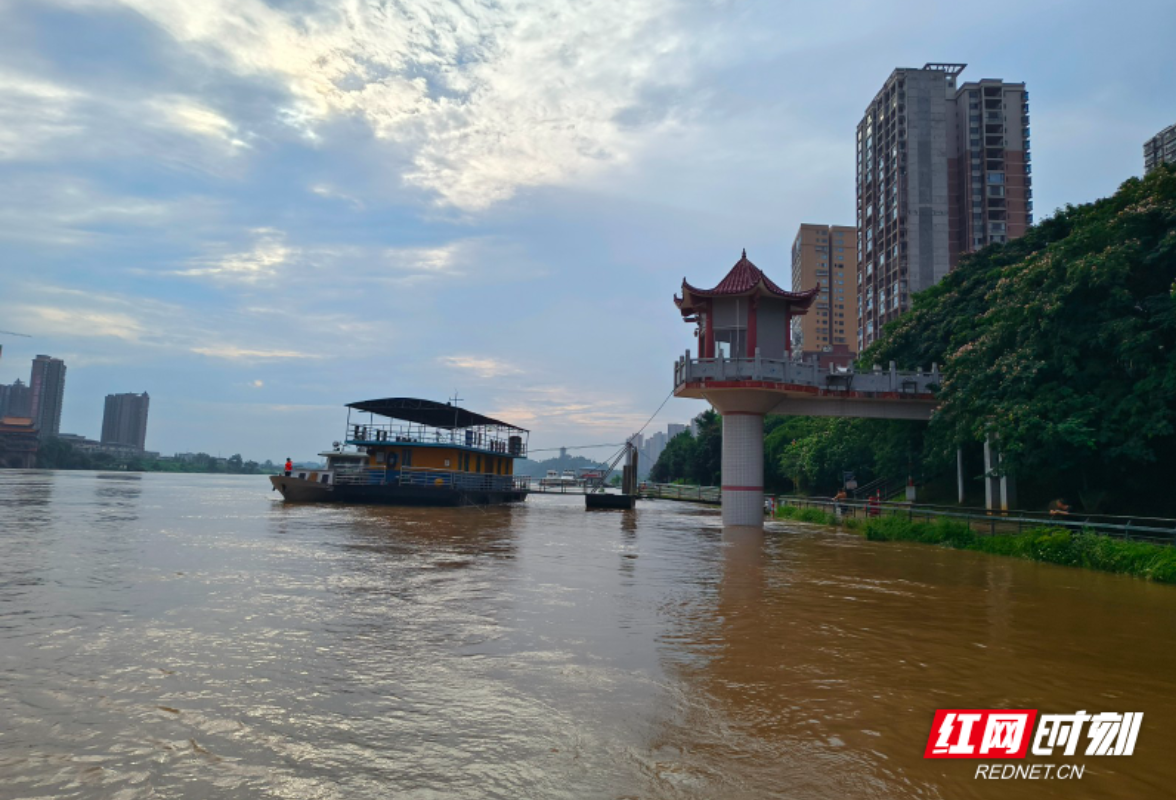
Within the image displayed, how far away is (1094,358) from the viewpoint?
20.3 m

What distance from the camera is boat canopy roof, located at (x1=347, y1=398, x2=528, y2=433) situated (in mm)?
38000

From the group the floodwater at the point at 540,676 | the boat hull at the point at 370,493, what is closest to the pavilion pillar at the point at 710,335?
the floodwater at the point at 540,676

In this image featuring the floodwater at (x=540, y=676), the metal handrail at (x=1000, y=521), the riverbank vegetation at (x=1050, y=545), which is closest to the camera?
the floodwater at (x=540, y=676)

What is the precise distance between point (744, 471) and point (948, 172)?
238 feet

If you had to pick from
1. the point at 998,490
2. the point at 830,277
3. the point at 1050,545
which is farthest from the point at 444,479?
the point at 830,277

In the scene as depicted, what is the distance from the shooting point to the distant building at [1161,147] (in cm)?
7319

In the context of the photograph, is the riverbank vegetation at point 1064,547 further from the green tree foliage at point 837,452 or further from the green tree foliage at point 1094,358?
the green tree foliage at point 837,452

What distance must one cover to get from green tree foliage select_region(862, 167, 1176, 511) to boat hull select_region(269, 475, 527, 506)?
81.6ft

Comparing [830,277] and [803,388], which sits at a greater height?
[830,277]

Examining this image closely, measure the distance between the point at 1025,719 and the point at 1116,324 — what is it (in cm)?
1740

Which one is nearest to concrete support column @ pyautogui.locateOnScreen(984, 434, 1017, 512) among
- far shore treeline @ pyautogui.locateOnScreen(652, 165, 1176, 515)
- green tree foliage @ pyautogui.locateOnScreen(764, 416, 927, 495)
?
far shore treeline @ pyautogui.locateOnScreen(652, 165, 1176, 515)

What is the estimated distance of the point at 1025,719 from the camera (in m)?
6.21

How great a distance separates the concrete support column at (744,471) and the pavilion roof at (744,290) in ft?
16.8

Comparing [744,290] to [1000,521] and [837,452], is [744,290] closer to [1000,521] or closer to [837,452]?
[1000,521]
